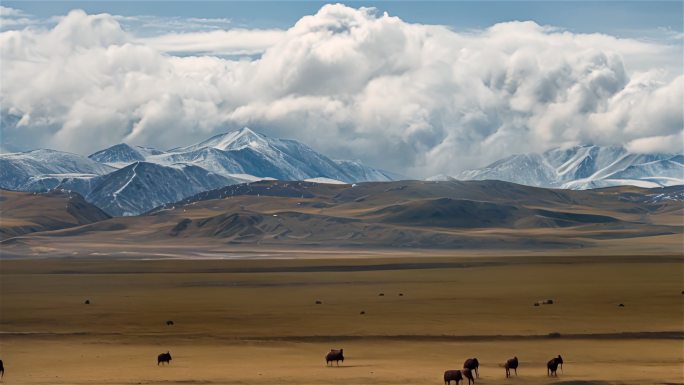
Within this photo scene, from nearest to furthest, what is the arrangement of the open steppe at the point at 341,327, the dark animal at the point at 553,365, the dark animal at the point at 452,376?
the dark animal at the point at 452,376 → the dark animal at the point at 553,365 → the open steppe at the point at 341,327

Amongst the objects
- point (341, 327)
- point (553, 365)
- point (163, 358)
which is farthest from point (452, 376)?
point (341, 327)

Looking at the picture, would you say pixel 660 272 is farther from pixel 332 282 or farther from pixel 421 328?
pixel 421 328

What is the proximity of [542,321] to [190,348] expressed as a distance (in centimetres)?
2494

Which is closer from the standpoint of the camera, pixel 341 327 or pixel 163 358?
pixel 163 358

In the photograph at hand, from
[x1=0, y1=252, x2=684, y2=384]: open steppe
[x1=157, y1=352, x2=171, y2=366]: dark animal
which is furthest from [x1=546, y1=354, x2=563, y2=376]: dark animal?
[x1=157, y1=352, x2=171, y2=366]: dark animal

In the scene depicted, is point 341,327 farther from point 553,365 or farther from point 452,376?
point 452,376

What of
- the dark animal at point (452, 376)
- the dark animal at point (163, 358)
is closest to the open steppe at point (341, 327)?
the dark animal at point (163, 358)

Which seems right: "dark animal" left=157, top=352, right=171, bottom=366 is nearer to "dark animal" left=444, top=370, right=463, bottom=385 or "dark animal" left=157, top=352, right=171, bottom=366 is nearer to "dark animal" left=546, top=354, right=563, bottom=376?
"dark animal" left=444, top=370, right=463, bottom=385

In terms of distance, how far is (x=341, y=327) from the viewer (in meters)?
68.4

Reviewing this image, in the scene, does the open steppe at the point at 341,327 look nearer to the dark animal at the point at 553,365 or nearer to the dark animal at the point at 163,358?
the dark animal at the point at 163,358

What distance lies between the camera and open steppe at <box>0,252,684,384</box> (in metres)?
48.0

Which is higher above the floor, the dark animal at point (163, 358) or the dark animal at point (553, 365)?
the dark animal at point (163, 358)

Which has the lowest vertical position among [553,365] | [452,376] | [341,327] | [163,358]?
[452,376]

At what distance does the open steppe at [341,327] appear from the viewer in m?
48.0
